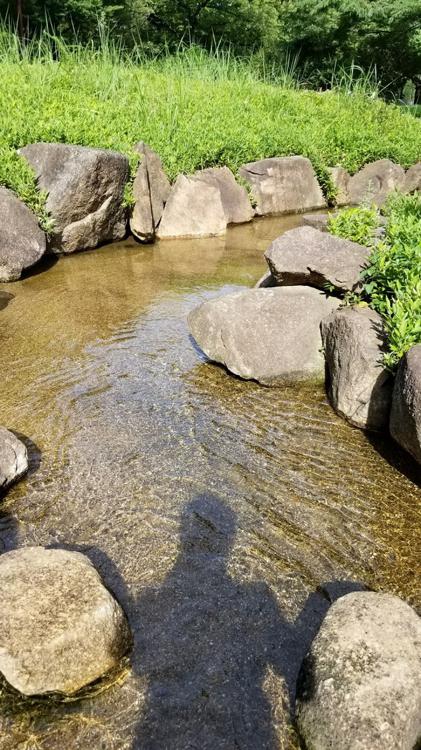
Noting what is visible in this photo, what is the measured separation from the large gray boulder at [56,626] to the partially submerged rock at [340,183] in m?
13.1


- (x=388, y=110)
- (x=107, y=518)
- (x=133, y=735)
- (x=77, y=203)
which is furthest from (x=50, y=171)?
(x=388, y=110)

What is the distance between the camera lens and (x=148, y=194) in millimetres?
10008

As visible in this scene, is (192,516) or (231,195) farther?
(231,195)

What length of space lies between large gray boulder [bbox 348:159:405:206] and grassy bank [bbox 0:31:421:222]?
0.35 metres

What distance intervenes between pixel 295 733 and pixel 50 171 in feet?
26.4

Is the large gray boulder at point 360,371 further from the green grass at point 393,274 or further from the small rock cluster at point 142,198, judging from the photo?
the small rock cluster at point 142,198

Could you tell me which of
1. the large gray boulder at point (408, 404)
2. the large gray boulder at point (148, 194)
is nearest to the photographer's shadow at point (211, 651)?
the large gray boulder at point (408, 404)

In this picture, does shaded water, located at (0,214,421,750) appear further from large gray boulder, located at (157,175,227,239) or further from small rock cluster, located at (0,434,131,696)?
large gray boulder, located at (157,175,227,239)

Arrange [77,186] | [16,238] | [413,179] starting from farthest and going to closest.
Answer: [413,179]
[77,186]
[16,238]

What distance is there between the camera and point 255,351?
5402 millimetres

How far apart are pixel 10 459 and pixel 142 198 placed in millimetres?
7020

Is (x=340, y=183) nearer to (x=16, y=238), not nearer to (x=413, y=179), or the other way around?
(x=413, y=179)

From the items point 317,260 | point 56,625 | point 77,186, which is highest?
point 317,260

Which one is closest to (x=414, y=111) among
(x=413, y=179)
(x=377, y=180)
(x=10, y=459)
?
(x=413, y=179)
